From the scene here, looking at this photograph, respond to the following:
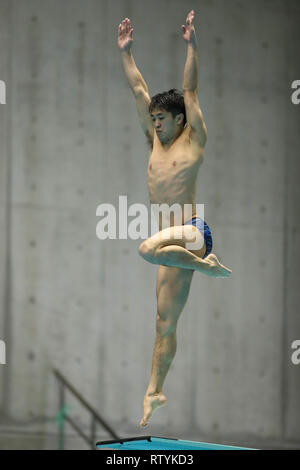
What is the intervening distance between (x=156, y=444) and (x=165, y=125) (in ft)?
7.07

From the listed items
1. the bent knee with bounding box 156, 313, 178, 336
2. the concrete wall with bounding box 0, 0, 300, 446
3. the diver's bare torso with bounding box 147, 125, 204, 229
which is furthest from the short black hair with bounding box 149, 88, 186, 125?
the concrete wall with bounding box 0, 0, 300, 446

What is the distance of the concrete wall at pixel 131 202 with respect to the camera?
9953 mm

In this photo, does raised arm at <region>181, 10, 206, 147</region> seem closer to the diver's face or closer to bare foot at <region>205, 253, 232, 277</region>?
the diver's face

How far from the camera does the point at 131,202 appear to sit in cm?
1019

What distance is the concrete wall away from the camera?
995 centimetres

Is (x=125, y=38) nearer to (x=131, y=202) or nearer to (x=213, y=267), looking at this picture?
(x=213, y=267)

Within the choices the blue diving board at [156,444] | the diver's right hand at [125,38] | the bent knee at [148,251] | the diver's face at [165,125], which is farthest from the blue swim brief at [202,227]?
the diver's right hand at [125,38]

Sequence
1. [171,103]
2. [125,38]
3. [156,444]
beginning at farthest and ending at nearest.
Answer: [125,38]
[171,103]
[156,444]

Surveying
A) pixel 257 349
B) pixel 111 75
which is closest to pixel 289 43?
pixel 111 75

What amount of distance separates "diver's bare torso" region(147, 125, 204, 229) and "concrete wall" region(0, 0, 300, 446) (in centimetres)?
401

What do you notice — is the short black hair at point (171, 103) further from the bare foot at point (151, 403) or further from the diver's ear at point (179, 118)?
the bare foot at point (151, 403)

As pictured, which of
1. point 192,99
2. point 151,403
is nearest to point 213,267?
point 151,403
